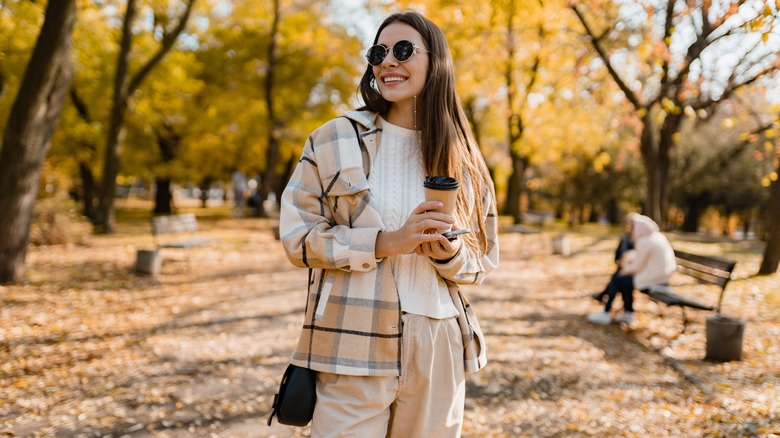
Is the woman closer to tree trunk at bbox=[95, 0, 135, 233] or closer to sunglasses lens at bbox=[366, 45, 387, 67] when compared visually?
sunglasses lens at bbox=[366, 45, 387, 67]

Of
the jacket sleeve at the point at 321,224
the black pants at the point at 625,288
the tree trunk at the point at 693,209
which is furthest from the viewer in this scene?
the tree trunk at the point at 693,209

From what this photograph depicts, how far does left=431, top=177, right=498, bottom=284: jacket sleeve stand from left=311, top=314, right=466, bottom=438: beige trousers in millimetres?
153

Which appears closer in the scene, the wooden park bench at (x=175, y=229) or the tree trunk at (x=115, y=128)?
the wooden park bench at (x=175, y=229)

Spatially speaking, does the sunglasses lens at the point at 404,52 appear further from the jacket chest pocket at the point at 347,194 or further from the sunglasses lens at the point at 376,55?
the jacket chest pocket at the point at 347,194

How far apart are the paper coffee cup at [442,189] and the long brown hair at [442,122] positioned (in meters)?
0.25

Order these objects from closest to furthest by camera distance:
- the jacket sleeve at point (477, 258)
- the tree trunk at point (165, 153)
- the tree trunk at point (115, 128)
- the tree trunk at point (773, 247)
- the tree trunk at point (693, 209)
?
the jacket sleeve at point (477, 258), the tree trunk at point (773, 247), the tree trunk at point (115, 128), the tree trunk at point (165, 153), the tree trunk at point (693, 209)

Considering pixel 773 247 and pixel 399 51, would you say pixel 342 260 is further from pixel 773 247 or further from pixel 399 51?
pixel 773 247

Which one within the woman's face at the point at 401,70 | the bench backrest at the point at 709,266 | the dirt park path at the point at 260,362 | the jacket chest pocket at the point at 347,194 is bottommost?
the dirt park path at the point at 260,362

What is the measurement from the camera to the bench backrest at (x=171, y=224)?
10.2 meters

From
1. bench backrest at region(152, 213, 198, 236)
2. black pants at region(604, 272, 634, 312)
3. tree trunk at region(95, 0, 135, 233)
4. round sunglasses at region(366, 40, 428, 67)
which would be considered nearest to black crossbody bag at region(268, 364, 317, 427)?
round sunglasses at region(366, 40, 428, 67)

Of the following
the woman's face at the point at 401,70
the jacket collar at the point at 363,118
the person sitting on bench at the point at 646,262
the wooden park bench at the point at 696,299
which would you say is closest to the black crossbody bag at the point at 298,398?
the jacket collar at the point at 363,118

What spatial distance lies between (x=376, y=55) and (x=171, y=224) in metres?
10.0

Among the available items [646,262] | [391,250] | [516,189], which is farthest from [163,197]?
[391,250]

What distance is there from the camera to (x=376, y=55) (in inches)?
70.7
